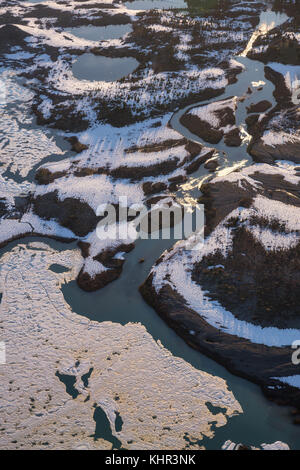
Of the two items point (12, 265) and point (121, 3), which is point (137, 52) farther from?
point (12, 265)

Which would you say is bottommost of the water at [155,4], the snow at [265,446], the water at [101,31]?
the snow at [265,446]

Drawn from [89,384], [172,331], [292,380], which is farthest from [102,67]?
[292,380]

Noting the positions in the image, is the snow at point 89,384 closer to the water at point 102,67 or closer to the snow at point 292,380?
the snow at point 292,380

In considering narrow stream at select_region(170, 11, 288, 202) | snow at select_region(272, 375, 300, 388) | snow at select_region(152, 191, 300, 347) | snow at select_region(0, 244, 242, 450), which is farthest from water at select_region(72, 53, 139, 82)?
snow at select_region(272, 375, 300, 388)

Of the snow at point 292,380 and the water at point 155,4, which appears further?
the water at point 155,4

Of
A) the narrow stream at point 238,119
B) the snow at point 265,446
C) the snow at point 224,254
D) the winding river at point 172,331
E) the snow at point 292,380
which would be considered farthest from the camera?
the narrow stream at point 238,119

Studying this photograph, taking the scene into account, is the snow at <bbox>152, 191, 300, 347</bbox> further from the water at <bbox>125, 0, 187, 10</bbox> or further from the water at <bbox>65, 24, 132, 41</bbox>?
the water at <bbox>125, 0, 187, 10</bbox>

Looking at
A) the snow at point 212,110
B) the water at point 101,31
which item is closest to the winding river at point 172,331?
the snow at point 212,110
